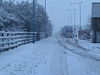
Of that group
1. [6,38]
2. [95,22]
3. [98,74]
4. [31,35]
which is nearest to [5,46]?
[6,38]

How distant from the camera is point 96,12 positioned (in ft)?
171

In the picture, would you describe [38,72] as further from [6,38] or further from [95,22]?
[95,22]

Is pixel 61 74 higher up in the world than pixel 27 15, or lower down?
lower down

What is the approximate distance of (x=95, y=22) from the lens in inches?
2048

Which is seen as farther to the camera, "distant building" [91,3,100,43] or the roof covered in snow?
the roof covered in snow

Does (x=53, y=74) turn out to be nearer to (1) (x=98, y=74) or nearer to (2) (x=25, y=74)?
(2) (x=25, y=74)

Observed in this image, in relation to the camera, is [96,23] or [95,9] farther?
[95,9]

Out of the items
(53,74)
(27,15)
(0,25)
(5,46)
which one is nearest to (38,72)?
(53,74)

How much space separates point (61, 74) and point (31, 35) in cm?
2843

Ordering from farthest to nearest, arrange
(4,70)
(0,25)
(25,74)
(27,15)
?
(27,15), (0,25), (4,70), (25,74)

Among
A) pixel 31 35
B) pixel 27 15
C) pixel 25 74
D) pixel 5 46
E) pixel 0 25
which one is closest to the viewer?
pixel 25 74

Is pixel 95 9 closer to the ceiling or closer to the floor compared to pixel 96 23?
closer to the ceiling

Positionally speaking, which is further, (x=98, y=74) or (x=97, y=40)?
(x=97, y=40)

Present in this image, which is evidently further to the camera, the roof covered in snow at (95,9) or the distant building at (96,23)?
the roof covered in snow at (95,9)
